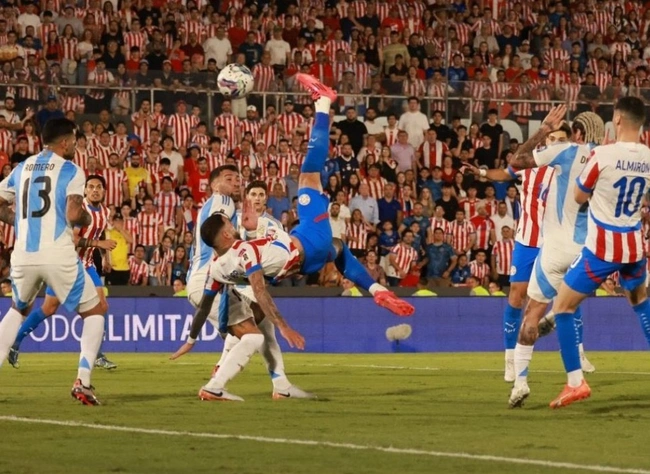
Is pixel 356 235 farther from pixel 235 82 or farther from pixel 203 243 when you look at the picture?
pixel 203 243

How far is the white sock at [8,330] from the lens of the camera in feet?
37.5

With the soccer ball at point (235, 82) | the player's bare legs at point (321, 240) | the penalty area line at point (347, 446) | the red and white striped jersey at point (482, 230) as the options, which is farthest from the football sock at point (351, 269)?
the red and white striped jersey at point (482, 230)

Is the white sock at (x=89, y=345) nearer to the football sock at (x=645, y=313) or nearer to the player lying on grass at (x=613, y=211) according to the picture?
the player lying on grass at (x=613, y=211)

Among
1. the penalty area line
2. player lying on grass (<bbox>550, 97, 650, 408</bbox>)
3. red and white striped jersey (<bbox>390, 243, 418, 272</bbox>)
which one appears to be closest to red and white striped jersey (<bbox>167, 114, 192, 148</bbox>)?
red and white striped jersey (<bbox>390, 243, 418, 272</bbox>)

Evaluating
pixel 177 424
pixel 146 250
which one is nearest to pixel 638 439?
pixel 177 424

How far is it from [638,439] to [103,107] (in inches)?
721

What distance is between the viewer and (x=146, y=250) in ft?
80.1

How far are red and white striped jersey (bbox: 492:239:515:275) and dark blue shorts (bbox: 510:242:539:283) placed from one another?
11.7 metres

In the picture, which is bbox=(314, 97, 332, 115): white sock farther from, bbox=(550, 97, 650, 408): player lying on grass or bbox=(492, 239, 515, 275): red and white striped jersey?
bbox=(492, 239, 515, 275): red and white striped jersey

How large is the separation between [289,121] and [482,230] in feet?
14.1

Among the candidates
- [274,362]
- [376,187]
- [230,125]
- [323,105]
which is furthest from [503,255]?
[274,362]

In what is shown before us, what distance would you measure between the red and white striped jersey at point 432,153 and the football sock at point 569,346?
17.0 metres

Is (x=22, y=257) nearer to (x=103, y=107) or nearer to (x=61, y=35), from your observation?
(x=103, y=107)

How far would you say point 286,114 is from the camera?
27.3m
